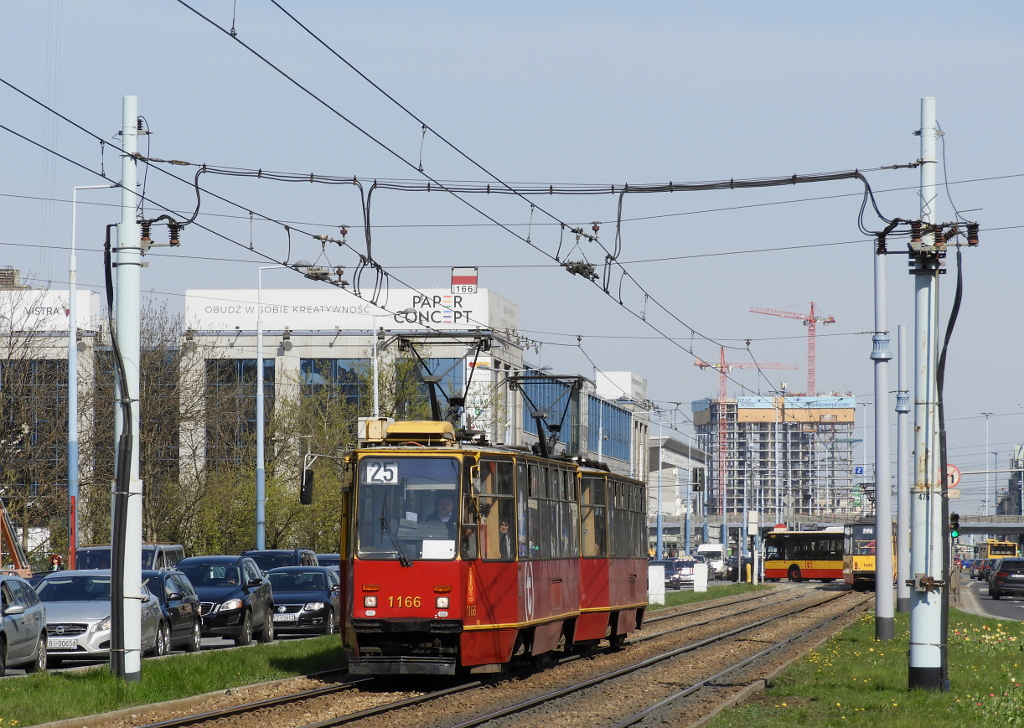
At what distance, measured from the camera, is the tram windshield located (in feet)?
59.5

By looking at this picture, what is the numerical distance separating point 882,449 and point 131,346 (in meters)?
14.3

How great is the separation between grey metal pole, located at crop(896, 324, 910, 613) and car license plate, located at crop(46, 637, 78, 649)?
1442 centimetres

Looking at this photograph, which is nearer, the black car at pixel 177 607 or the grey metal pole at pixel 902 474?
the black car at pixel 177 607

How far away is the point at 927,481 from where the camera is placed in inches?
610

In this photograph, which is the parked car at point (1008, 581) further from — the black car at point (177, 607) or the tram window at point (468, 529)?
→ the tram window at point (468, 529)

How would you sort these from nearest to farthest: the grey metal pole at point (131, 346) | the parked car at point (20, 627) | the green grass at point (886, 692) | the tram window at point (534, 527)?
the green grass at point (886, 692) < the grey metal pole at point (131, 346) < the parked car at point (20, 627) < the tram window at point (534, 527)

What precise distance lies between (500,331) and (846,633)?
6067cm

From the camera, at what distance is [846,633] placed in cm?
2767

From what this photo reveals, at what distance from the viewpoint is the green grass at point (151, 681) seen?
1443 cm

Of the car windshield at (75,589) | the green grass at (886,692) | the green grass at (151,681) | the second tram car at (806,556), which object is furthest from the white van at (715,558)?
the green grass at (151,681)

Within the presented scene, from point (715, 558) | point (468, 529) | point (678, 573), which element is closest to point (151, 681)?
point (468, 529)

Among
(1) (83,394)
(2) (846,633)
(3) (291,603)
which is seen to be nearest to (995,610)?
(2) (846,633)

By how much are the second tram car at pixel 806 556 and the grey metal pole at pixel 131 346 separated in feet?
198

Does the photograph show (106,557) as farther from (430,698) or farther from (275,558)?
(430,698)
